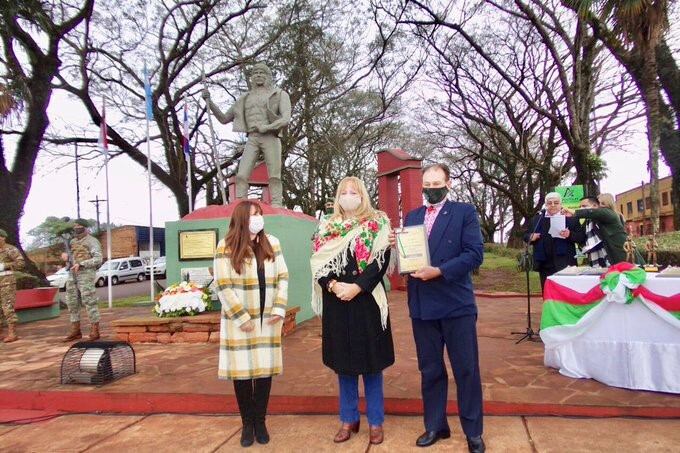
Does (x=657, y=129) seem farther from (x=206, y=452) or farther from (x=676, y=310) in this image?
(x=206, y=452)

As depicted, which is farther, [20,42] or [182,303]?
[20,42]

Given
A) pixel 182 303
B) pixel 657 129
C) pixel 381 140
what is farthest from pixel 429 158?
pixel 182 303

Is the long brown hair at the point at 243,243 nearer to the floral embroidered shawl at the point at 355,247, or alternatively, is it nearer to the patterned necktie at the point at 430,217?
the floral embroidered shawl at the point at 355,247

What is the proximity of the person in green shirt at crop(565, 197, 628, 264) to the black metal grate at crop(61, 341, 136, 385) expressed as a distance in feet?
16.1

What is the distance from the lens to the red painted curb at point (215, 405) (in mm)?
3607

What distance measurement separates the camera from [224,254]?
3420mm

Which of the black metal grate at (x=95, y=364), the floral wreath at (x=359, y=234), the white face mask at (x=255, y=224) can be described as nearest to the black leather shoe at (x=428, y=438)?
the floral wreath at (x=359, y=234)

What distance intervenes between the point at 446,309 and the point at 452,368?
389mm

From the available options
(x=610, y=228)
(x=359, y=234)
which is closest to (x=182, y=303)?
(x=359, y=234)

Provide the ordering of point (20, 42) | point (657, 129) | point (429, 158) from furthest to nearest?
point (429, 158) < point (20, 42) < point (657, 129)

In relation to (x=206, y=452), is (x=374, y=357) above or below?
above

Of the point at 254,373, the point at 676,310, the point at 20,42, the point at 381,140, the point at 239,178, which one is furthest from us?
the point at 381,140

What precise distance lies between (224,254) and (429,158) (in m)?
26.9

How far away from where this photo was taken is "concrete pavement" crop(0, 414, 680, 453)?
316cm
